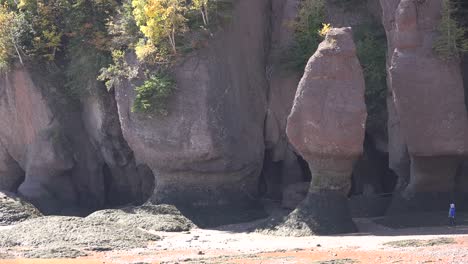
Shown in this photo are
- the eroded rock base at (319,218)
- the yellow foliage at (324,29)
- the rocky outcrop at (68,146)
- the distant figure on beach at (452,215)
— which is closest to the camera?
the distant figure on beach at (452,215)

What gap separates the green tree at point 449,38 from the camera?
24.2 m

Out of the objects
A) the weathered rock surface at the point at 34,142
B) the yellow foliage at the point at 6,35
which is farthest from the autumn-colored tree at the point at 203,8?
the weathered rock surface at the point at 34,142

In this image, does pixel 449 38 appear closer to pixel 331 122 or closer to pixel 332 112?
pixel 332 112

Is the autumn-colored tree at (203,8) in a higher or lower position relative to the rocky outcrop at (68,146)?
higher

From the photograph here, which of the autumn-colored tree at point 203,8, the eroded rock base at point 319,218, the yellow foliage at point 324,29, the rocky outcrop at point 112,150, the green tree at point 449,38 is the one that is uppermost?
the autumn-colored tree at point 203,8

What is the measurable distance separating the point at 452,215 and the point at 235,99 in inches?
293

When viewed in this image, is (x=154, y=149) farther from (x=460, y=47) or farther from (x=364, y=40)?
(x=460, y=47)

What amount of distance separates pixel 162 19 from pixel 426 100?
7081 millimetres

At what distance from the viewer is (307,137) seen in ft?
77.0

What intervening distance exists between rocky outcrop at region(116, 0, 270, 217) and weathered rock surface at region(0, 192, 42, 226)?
3117 mm

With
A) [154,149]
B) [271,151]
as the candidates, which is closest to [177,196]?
[154,149]

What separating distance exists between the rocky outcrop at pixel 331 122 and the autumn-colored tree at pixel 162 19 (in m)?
5.19

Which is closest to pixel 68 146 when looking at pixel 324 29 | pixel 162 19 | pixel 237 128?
pixel 162 19

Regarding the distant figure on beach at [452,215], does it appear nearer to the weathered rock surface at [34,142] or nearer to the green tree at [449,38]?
the green tree at [449,38]
